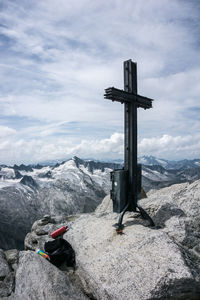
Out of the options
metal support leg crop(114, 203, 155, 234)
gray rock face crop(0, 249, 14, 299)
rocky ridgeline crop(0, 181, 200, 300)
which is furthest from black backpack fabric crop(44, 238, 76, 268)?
metal support leg crop(114, 203, 155, 234)

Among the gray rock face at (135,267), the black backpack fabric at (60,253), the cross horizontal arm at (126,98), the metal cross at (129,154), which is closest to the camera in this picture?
the gray rock face at (135,267)

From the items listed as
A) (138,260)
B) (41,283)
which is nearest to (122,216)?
(138,260)

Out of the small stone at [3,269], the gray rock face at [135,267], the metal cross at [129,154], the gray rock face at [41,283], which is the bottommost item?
the small stone at [3,269]

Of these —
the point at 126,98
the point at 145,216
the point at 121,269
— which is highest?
the point at 126,98

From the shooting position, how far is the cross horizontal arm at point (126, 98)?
32.2 ft

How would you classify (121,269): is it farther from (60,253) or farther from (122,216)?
(60,253)

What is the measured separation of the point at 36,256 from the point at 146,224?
5213mm

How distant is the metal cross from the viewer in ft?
34.9

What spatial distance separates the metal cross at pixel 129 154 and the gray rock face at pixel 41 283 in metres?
4.10

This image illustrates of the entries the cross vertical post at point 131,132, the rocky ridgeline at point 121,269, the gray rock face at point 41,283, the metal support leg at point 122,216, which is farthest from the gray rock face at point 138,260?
the cross vertical post at point 131,132

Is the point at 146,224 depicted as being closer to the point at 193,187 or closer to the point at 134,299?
the point at 134,299

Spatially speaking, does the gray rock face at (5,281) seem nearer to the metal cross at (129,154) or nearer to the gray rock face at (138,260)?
the gray rock face at (138,260)

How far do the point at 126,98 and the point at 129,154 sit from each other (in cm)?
274

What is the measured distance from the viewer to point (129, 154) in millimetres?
10891
